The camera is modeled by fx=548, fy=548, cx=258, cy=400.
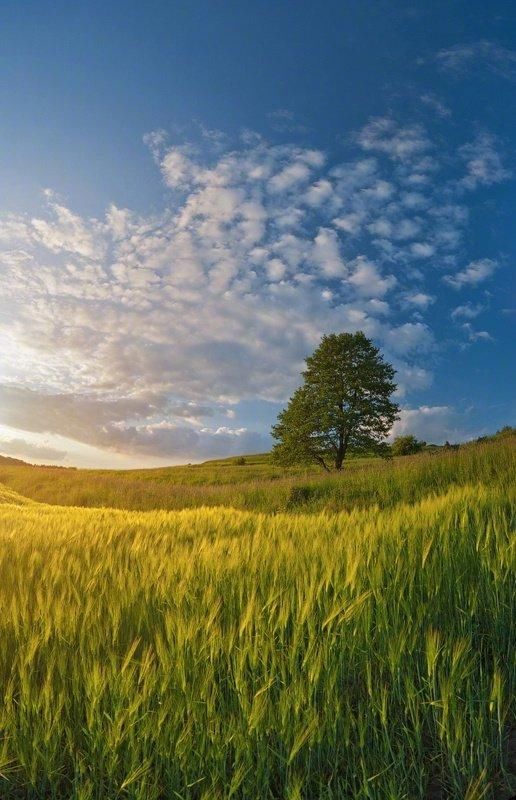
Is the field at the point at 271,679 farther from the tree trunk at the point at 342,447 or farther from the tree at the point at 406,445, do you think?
the tree at the point at 406,445

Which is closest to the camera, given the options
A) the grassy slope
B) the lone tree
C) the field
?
the field

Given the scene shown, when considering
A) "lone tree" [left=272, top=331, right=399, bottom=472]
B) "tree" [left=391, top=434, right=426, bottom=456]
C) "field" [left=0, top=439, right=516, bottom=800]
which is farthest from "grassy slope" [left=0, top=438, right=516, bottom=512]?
"tree" [left=391, top=434, right=426, bottom=456]

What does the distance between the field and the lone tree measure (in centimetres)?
3202

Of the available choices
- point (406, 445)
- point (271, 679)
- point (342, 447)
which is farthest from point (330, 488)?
point (406, 445)

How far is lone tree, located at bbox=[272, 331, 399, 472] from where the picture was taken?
36938 mm

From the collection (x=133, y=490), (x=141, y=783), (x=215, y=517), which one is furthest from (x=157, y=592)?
(x=133, y=490)

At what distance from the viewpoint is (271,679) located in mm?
2324

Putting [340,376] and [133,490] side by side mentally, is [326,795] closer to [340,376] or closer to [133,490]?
[133,490]

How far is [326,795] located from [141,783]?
72 centimetres

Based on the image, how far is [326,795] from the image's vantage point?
2148 mm

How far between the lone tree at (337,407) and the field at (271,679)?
3202 cm

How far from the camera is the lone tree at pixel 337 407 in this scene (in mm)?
36938

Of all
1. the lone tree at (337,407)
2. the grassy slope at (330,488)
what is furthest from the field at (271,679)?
the lone tree at (337,407)

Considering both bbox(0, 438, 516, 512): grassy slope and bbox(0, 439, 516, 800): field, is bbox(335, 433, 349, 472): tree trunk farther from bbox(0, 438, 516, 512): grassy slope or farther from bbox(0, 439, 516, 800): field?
bbox(0, 439, 516, 800): field
